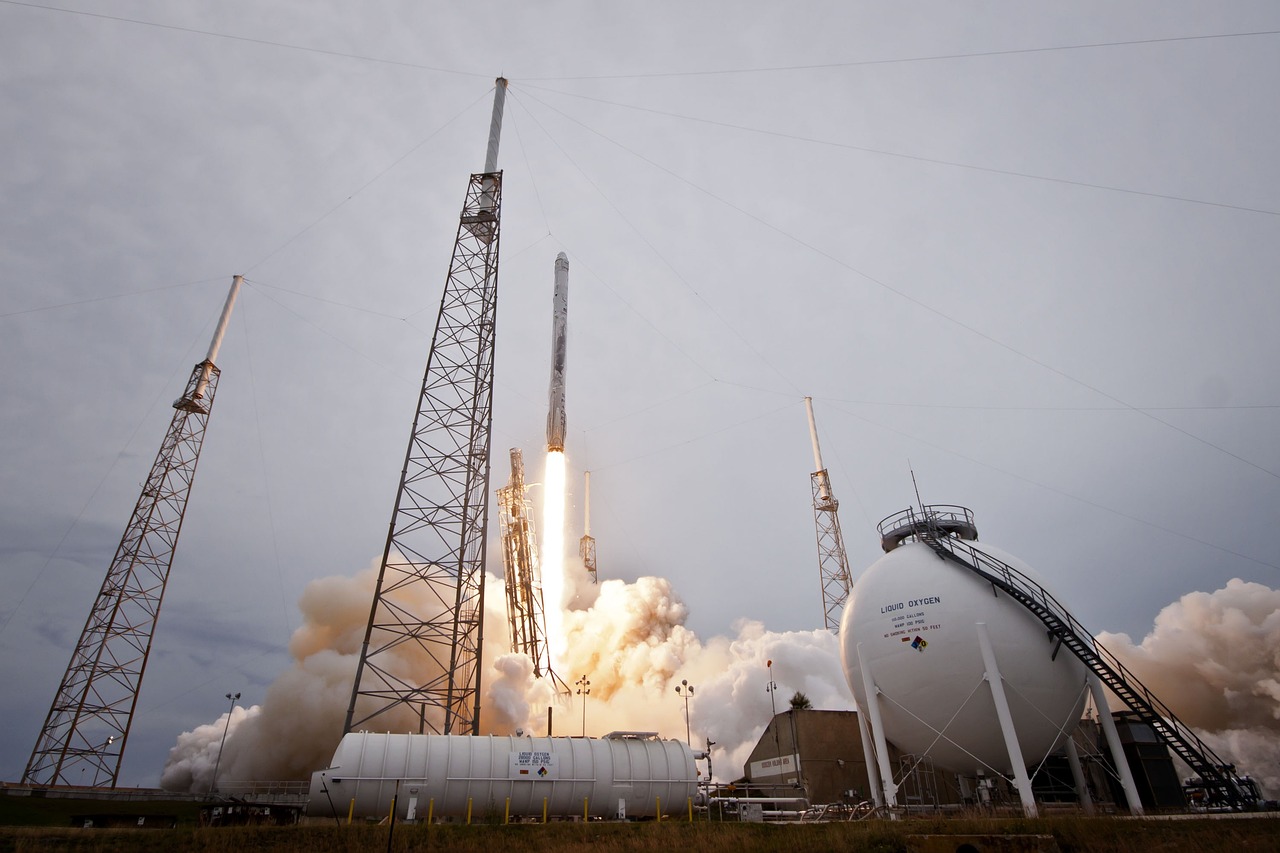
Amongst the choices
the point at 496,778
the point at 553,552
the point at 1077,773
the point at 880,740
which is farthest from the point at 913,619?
the point at 553,552

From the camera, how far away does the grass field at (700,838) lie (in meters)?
17.0

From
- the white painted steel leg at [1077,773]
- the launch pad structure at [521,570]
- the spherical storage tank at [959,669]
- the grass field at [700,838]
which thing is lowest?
the grass field at [700,838]

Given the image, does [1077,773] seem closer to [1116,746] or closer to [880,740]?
[1116,746]

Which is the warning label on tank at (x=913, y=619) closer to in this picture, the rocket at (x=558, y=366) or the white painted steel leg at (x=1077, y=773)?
the white painted steel leg at (x=1077, y=773)

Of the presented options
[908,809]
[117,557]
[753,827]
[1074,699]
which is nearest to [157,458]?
[117,557]

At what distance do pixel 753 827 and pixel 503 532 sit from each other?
37270mm

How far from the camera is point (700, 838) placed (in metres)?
19.6

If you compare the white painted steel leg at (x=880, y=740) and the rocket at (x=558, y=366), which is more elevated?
the rocket at (x=558, y=366)

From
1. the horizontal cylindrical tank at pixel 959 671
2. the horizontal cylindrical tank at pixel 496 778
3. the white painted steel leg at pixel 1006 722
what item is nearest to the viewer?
the white painted steel leg at pixel 1006 722

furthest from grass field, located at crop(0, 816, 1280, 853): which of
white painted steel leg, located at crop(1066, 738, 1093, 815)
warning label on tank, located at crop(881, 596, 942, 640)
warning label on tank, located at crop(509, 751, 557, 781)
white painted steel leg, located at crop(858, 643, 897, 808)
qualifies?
white painted steel leg, located at crop(1066, 738, 1093, 815)

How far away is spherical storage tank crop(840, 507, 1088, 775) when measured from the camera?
79.6 ft

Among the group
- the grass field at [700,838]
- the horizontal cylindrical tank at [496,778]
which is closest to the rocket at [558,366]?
the horizontal cylindrical tank at [496,778]

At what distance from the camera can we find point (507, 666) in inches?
1818

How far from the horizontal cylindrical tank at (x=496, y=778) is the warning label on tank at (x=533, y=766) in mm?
32
